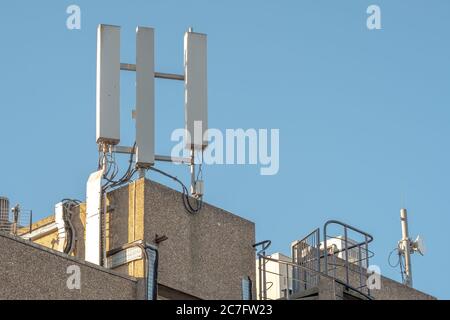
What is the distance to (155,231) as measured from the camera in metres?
29.9

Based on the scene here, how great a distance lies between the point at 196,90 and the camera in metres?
32.3

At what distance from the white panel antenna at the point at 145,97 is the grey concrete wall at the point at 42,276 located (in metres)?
3.94

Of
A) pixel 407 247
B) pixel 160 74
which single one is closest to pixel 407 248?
pixel 407 247

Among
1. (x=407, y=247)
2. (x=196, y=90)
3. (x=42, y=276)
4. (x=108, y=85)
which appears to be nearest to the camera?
(x=42, y=276)

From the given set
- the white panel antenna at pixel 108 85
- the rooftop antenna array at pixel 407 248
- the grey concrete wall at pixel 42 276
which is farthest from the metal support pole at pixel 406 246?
the grey concrete wall at pixel 42 276

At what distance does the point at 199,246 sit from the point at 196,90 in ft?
11.8

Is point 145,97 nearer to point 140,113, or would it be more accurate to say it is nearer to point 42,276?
point 140,113

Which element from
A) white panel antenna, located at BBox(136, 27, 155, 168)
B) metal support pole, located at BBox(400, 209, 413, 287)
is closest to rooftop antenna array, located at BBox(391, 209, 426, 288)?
metal support pole, located at BBox(400, 209, 413, 287)

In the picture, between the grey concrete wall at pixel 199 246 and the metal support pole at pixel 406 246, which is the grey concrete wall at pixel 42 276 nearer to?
the grey concrete wall at pixel 199 246

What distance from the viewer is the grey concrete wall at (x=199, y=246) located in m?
30.0

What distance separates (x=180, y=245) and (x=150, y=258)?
3.92 ft

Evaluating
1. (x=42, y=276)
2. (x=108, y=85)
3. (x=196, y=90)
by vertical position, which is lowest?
(x=42, y=276)

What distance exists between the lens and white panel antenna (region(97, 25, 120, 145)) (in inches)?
1230

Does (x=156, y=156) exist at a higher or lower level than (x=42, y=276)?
higher
